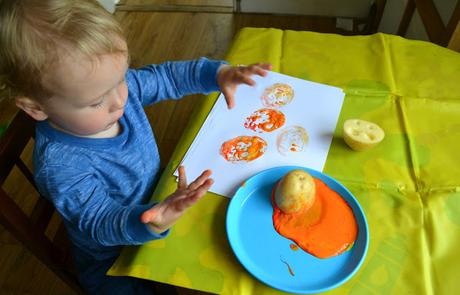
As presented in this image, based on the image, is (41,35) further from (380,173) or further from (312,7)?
(312,7)

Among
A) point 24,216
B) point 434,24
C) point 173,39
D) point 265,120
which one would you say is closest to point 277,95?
point 265,120

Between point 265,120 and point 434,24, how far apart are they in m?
0.94

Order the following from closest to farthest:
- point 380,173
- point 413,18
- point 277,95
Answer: point 380,173
point 277,95
point 413,18

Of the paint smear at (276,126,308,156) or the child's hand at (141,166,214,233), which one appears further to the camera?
the paint smear at (276,126,308,156)

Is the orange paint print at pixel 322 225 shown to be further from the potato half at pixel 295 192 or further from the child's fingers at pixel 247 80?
the child's fingers at pixel 247 80

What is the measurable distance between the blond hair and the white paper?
263mm

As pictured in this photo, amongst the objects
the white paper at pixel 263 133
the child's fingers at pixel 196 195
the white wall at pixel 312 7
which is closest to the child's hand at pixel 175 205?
the child's fingers at pixel 196 195

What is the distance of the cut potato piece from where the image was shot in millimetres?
662

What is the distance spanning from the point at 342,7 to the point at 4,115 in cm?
190

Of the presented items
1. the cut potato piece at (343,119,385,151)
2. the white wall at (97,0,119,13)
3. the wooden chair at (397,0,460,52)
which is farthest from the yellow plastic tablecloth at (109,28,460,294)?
the white wall at (97,0,119,13)

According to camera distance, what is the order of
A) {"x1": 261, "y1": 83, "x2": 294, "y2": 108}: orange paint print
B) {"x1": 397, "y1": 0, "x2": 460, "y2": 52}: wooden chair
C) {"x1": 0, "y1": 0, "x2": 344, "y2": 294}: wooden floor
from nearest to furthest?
{"x1": 261, "y1": 83, "x2": 294, "y2": 108}: orange paint print < {"x1": 397, "y1": 0, "x2": 460, "y2": 52}: wooden chair < {"x1": 0, "y1": 0, "x2": 344, "y2": 294}: wooden floor

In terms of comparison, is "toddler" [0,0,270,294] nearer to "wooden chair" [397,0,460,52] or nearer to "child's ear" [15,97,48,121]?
"child's ear" [15,97,48,121]

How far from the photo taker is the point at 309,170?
63 centimetres

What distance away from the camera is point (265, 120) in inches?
28.9
